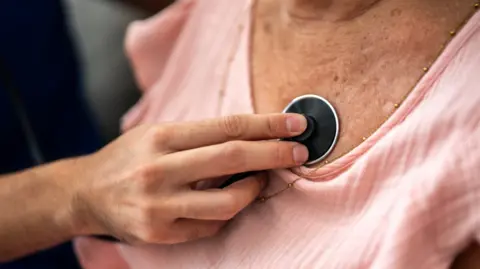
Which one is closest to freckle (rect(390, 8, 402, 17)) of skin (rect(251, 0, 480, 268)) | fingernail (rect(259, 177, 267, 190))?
skin (rect(251, 0, 480, 268))

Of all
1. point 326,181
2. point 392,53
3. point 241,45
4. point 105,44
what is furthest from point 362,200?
point 105,44

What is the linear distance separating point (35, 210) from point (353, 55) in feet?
1.51

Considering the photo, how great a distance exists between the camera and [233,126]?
66 cm

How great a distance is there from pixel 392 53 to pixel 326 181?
0.49 feet

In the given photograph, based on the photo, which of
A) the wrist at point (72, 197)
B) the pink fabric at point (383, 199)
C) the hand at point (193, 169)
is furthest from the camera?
the wrist at point (72, 197)

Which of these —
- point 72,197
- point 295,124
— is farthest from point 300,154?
point 72,197

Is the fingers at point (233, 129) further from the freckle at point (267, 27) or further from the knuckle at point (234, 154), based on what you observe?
the freckle at point (267, 27)

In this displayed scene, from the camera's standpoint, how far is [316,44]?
719mm

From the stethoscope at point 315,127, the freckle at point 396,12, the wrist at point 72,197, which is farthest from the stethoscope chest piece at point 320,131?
the wrist at point 72,197

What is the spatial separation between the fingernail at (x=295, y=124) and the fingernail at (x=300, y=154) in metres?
0.02

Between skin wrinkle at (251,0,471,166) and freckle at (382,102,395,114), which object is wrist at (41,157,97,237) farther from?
freckle at (382,102,395,114)

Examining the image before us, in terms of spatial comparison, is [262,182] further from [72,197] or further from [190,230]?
[72,197]

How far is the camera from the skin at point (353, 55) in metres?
0.63

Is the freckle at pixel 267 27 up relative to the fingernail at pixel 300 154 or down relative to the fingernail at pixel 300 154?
up
